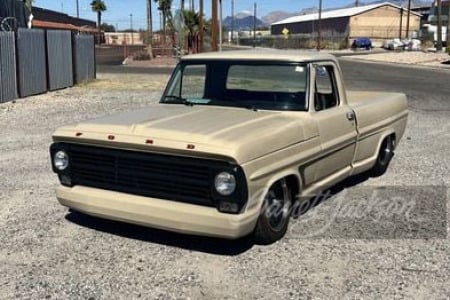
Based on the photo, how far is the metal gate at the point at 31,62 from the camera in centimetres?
1655

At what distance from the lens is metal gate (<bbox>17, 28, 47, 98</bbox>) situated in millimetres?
16547

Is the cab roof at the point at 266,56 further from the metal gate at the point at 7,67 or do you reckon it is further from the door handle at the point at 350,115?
the metal gate at the point at 7,67

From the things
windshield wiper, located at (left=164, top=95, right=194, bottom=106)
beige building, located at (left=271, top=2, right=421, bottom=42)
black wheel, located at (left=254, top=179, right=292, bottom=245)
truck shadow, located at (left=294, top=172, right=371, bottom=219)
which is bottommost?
truck shadow, located at (left=294, top=172, right=371, bottom=219)

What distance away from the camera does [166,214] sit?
4.57 metres

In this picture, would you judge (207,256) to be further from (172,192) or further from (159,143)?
(159,143)

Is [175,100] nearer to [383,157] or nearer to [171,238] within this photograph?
[171,238]

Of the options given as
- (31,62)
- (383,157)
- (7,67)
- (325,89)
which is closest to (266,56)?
(325,89)

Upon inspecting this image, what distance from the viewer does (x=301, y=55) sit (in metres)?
5.88

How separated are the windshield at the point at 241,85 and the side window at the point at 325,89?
0.72 feet

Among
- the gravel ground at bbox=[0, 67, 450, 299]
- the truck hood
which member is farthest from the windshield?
the gravel ground at bbox=[0, 67, 450, 299]

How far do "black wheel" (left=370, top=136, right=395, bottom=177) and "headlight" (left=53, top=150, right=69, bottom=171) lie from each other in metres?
3.94

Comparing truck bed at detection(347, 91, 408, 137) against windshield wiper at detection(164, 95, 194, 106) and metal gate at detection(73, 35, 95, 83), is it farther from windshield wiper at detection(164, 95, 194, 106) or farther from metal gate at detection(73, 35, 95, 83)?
metal gate at detection(73, 35, 95, 83)

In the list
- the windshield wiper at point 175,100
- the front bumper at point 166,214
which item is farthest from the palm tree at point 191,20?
the front bumper at point 166,214

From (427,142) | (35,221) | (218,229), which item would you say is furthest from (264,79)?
(427,142)
